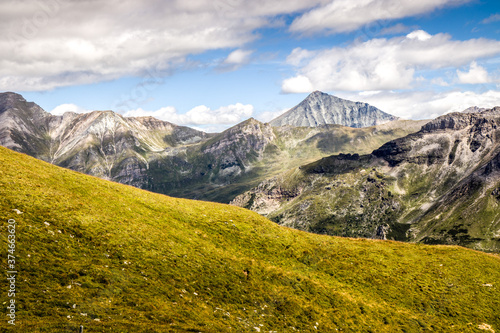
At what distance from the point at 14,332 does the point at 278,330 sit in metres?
20.9

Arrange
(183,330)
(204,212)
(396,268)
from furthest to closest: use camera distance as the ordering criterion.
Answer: (204,212) < (396,268) < (183,330)

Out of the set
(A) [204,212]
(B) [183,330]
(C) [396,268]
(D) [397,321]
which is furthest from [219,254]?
(C) [396,268]

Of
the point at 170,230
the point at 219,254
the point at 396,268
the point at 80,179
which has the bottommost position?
the point at 396,268

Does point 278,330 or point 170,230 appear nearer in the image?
point 278,330

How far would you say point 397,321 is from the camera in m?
36.9

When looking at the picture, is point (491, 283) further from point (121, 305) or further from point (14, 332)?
point (14, 332)

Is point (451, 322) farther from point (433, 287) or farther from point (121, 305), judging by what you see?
point (121, 305)

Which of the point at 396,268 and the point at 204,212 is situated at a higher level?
the point at 204,212

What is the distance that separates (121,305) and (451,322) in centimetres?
3616

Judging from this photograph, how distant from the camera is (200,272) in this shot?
117 ft

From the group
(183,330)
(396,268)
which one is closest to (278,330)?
(183,330)

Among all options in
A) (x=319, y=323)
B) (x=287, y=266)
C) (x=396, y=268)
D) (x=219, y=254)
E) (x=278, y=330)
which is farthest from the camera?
(x=396, y=268)

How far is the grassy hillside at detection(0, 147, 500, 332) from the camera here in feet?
87.6

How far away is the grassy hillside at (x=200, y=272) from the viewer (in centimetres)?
2672
